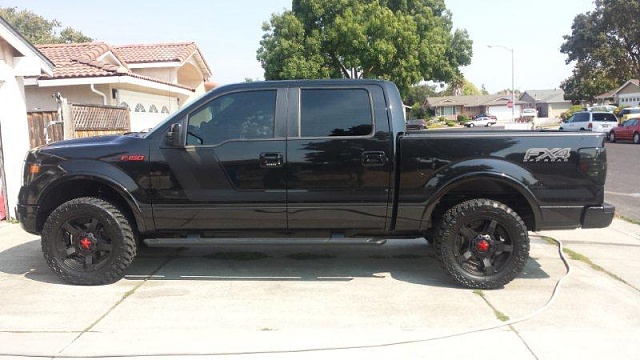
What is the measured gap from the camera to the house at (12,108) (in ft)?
26.4

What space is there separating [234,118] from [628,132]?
29221 millimetres

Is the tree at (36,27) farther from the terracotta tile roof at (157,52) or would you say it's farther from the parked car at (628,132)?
the parked car at (628,132)

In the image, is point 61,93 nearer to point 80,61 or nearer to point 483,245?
point 80,61

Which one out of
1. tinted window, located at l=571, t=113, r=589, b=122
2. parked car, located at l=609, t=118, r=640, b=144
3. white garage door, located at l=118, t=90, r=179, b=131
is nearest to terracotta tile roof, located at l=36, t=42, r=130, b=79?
white garage door, located at l=118, t=90, r=179, b=131

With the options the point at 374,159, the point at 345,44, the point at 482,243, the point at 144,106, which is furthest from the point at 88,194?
the point at 345,44

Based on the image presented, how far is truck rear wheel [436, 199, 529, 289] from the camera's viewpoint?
4.95 m

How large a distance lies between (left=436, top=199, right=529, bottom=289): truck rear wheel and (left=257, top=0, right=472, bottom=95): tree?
26.7 m

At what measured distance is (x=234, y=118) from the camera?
5.13 m

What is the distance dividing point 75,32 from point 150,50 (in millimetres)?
42577

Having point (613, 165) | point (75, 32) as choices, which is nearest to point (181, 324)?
point (613, 165)

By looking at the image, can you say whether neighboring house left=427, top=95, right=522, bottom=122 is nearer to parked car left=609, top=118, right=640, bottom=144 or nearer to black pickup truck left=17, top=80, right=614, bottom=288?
parked car left=609, top=118, right=640, bottom=144

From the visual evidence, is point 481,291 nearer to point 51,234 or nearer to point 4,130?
point 51,234

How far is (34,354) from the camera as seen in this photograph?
3.79m

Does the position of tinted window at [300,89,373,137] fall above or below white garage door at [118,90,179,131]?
below
